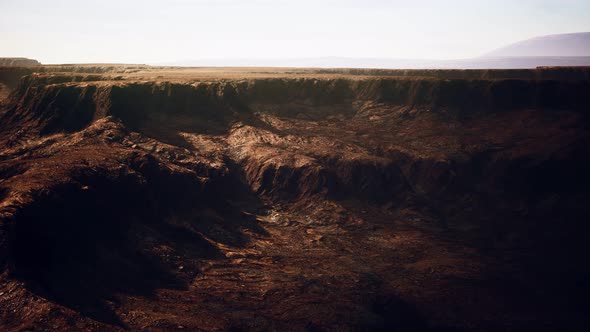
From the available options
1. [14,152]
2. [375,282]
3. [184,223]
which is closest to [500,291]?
[375,282]

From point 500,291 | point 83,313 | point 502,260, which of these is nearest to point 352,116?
point 502,260

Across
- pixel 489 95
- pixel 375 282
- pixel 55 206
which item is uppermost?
pixel 489 95

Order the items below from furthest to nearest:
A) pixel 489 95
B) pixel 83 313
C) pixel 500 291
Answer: pixel 489 95
pixel 500 291
pixel 83 313

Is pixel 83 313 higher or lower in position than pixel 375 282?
higher

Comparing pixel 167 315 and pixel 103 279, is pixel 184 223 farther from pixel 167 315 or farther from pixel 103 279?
pixel 167 315

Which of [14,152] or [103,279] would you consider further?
[14,152]

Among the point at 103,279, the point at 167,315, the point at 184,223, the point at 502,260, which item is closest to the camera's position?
the point at 167,315
